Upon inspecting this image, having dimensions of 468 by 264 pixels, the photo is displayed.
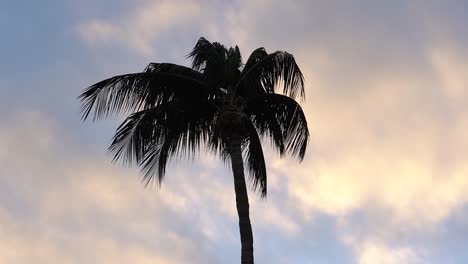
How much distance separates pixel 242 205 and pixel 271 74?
419 cm

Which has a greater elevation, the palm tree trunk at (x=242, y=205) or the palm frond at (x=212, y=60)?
the palm frond at (x=212, y=60)

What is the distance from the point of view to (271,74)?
19.2m

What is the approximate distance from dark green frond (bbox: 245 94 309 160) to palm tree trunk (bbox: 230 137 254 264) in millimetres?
1922

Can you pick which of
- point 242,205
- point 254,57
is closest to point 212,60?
point 254,57

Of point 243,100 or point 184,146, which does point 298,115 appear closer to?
point 243,100

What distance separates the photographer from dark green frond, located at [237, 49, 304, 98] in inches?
741

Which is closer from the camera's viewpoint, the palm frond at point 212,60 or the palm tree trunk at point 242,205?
the palm tree trunk at point 242,205

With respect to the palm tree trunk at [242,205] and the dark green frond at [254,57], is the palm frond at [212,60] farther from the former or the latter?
the palm tree trunk at [242,205]

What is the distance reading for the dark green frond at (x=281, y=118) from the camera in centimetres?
1920

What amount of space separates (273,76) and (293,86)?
63cm

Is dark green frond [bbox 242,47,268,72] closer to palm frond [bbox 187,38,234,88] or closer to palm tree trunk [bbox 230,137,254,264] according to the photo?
palm frond [bbox 187,38,234,88]

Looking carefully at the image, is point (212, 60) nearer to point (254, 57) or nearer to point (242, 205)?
point (254, 57)

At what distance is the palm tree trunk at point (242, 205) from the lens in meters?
16.2

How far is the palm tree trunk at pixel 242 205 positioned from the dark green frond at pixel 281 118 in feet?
6.30
